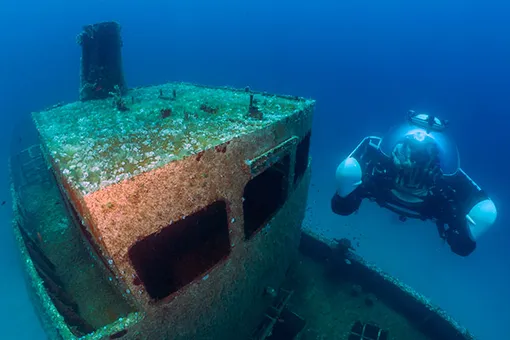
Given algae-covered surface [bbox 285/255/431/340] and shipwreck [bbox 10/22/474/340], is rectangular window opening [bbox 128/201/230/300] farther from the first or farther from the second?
algae-covered surface [bbox 285/255/431/340]

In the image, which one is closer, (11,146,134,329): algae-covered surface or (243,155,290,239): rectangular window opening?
(11,146,134,329): algae-covered surface

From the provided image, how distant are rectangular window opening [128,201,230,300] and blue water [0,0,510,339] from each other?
10110 mm

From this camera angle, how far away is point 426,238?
3161cm

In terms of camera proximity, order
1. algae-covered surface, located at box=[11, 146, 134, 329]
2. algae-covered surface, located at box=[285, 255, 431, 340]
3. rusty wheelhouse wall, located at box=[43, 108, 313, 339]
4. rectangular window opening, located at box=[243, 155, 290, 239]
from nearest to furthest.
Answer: rusty wheelhouse wall, located at box=[43, 108, 313, 339]
algae-covered surface, located at box=[11, 146, 134, 329]
rectangular window opening, located at box=[243, 155, 290, 239]
algae-covered surface, located at box=[285, 255, 431, 340]

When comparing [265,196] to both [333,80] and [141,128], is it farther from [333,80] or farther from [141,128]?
[333,80]

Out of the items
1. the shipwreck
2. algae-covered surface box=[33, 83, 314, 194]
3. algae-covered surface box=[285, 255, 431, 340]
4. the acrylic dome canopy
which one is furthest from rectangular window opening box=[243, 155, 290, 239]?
the acrylic dome canopy

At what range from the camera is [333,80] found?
82625 millimetres

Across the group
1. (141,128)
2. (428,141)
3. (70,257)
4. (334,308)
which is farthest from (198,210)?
(428,141)

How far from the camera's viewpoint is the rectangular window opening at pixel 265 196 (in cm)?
396

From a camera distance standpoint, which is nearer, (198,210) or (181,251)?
(198,210)

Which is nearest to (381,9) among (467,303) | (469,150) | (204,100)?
(469,150)

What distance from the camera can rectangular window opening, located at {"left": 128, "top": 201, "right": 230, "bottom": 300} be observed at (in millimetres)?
2746

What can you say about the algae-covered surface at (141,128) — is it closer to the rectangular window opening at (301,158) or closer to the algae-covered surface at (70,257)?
the rectangular window opening at (301,158)

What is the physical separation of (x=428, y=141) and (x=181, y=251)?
633 centimetres
